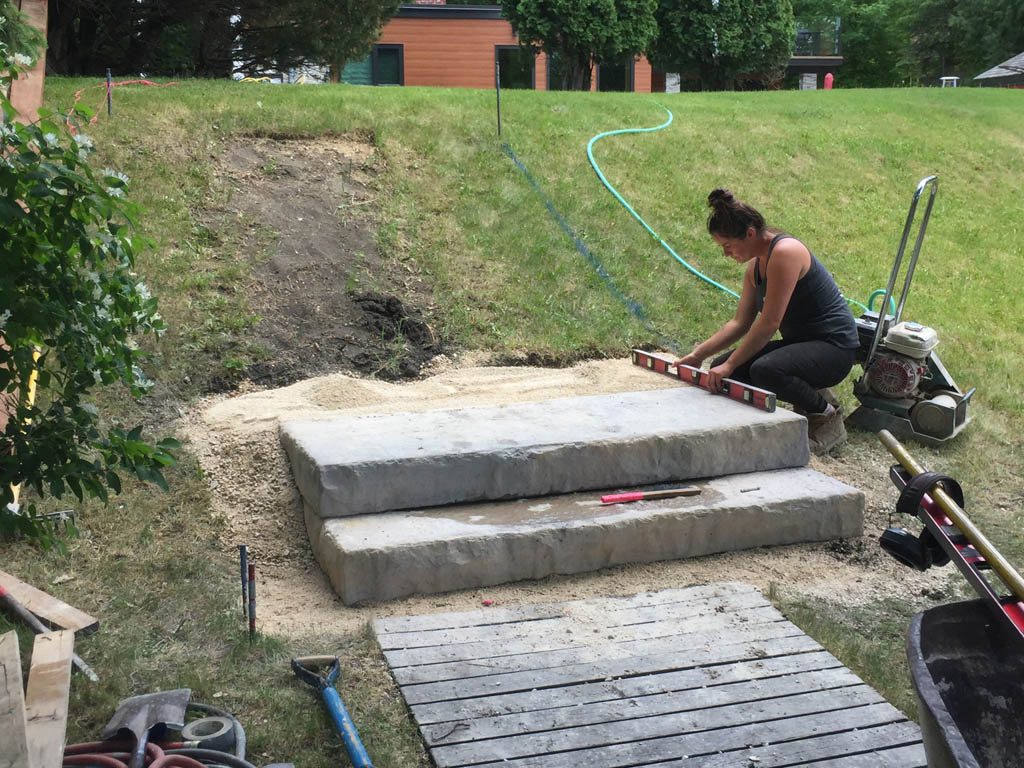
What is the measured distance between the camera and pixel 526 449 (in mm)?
4684

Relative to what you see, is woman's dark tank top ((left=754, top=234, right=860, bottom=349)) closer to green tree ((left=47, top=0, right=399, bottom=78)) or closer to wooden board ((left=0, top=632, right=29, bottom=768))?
wooden board ((left=0, top=632, right=29, bottom=768))

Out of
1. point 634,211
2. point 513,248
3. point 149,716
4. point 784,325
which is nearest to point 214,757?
point 149,716

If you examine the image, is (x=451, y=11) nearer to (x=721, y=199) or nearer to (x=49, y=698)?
(x=721, y=199)

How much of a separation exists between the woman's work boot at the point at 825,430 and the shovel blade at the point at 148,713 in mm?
3773

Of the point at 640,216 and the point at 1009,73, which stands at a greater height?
the point at 1009,73

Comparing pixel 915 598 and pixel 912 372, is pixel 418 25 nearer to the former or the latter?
pixel 912 372

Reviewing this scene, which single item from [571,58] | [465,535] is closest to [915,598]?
[465,535]

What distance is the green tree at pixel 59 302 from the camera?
9.45 ft

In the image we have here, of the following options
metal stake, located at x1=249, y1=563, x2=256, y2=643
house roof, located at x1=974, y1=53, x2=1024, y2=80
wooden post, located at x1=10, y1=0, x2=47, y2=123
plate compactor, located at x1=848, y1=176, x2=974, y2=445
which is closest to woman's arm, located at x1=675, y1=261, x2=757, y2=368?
plate compactor, located at x1=848, y1=176, x2=974, y2=445

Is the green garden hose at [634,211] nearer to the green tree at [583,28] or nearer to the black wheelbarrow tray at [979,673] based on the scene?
the black wheelbarrow tray at [979,673]

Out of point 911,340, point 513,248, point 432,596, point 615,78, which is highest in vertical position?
point 615,78

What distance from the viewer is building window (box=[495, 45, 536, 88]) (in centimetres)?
2361

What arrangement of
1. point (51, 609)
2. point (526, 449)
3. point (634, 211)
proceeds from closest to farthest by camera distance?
point (51, 609), point (526, 449), point (634, 211)

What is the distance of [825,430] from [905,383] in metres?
0.62
